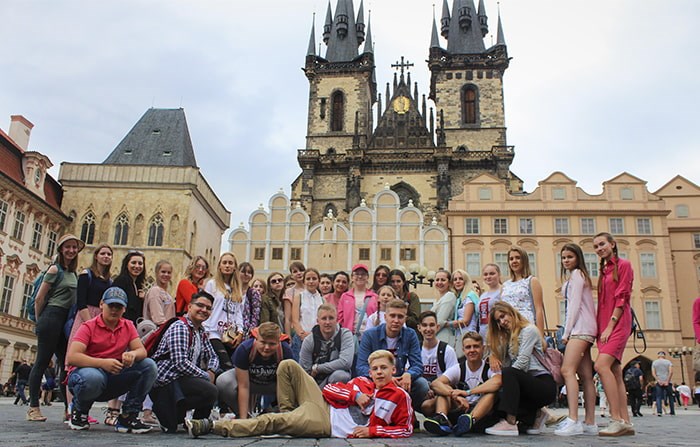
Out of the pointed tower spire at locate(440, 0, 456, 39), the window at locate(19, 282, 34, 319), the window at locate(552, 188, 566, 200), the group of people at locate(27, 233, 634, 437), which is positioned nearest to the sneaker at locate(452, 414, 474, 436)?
the group of people at locate(27, 233, 634, 437)

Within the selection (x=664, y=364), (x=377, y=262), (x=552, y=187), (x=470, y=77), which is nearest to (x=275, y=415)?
(x=664, y=364)

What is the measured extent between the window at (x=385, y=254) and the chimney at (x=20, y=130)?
58.4 ft

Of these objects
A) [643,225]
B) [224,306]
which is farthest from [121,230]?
[643,225]

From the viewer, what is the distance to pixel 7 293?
24.1m

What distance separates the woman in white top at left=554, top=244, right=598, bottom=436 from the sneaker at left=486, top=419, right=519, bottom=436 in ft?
1.55

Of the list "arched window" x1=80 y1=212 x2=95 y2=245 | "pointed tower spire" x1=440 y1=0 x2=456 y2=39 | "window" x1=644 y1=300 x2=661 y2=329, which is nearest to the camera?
"window" x1=644 y1=300 x2=661 y2=329

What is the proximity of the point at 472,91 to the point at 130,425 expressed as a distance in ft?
132

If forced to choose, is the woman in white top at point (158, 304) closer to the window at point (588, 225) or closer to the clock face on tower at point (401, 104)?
the window at point (588, 225)

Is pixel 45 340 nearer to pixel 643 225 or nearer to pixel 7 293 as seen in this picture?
pixel 7 293

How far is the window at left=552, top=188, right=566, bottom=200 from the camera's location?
102 ft

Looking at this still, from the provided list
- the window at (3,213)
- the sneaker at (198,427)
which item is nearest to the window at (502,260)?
the window at (3,213)

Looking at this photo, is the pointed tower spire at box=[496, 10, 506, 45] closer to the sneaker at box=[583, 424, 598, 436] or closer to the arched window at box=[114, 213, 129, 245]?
the arched window at box=[114, 213, 129, 245]

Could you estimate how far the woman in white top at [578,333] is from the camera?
5.41 metres

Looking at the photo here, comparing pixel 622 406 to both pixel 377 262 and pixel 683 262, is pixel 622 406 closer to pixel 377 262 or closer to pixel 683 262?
pixel 377 262
